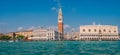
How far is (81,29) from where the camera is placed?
143m

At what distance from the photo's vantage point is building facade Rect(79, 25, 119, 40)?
466ft

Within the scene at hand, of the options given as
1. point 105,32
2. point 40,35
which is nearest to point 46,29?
point 40,35

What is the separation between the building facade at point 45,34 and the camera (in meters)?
146

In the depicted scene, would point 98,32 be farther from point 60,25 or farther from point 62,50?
point 62,50

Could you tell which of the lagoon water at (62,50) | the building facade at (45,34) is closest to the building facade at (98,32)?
the building facade at (45,34)

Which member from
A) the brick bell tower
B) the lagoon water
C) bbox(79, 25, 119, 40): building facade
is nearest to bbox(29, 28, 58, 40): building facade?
the brick bell tower

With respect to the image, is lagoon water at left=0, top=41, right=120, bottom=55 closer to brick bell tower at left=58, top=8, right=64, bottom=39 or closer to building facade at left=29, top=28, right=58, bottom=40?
brick bell tower at left=58, top=8, right=64, bottom=39

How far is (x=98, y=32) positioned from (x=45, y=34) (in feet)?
95.8

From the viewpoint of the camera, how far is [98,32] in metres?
142

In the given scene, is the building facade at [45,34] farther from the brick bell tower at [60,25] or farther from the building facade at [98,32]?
the building facade at [98,32]

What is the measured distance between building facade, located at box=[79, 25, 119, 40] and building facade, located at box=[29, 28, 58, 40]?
14.7 meters

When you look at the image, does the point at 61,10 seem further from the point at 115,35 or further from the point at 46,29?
the point at 115,35

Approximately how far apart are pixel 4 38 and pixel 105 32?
55000mm

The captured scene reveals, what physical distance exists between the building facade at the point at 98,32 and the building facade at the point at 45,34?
14738mm
